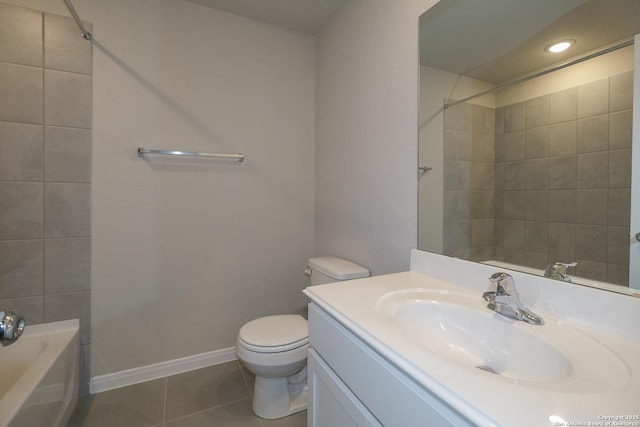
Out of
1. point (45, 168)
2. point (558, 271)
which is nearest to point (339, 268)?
point (558, 271)

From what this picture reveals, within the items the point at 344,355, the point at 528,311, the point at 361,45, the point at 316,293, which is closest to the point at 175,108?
the point at 361,45

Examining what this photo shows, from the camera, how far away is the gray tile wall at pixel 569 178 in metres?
0.70

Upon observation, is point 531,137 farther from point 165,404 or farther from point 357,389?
point 165,404

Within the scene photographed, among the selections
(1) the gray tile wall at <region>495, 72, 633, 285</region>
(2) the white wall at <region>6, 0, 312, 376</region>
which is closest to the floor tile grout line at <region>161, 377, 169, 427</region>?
(2) the white wall at <region>6, 0, 312, 376</region>

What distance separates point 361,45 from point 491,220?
1217mm

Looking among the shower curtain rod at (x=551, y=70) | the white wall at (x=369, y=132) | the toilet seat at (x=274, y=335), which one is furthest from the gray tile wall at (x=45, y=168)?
the shower curtain rod at (x=551, y=70)

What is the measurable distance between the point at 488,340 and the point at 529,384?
0.32 metres

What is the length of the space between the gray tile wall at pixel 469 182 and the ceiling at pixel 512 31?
157 mm

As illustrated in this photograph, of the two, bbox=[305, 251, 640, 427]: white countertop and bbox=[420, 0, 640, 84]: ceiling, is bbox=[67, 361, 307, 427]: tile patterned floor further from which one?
bbox=[420, 0, 640, 84]: ceiling

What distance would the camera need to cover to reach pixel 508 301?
0.78 meters

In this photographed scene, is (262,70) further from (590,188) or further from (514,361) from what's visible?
(514,361)

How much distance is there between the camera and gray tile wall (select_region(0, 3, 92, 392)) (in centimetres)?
142

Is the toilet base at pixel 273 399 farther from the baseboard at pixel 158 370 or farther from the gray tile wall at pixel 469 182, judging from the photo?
the gray tile wall at pixel 469 182

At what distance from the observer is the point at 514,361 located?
28.0 inches
